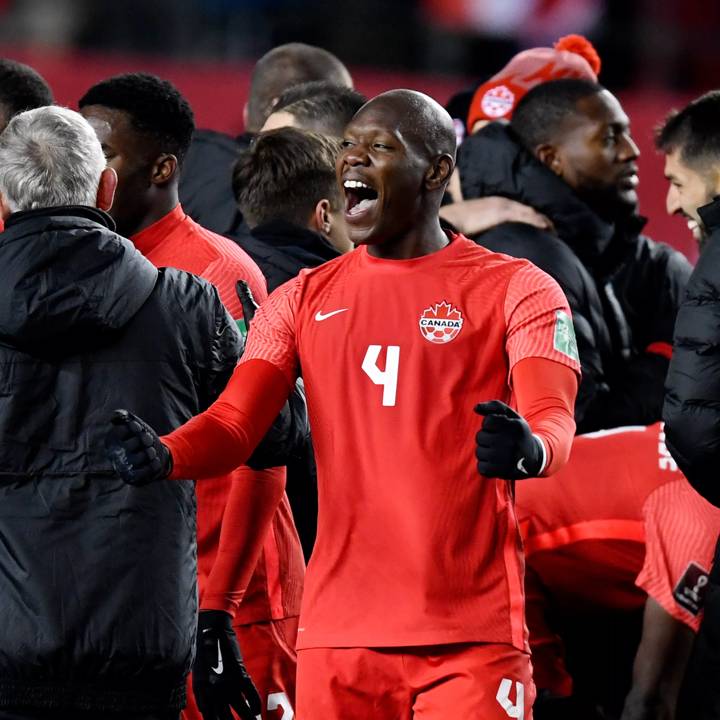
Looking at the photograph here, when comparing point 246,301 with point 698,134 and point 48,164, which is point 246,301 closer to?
point 48,164

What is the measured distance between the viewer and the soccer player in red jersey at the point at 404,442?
315 centimetres

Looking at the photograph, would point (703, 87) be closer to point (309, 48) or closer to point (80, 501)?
point (309, 48)

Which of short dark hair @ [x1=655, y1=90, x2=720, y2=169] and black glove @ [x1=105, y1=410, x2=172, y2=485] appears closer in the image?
black glove @ [x1=105, y1=410, x2=172, y2=485]

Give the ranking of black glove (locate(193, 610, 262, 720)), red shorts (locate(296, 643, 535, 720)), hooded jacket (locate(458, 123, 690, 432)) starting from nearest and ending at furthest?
red shorts (locate(296, 643, 535, 720)) → black glove (locate(193, 610, 262, 720)) → hooded jacket (locate(458, 123, 690, 432))

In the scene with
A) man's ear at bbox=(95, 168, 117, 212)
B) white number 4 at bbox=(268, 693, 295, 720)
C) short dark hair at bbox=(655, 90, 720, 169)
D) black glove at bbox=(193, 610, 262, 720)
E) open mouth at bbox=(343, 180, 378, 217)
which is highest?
open mouth at bbox=(343, 180, 378, 217)

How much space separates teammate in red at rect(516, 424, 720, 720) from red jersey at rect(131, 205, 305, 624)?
1.00m

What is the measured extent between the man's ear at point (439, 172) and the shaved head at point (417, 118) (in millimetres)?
11

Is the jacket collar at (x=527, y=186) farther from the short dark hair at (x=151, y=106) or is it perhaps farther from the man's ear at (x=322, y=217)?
the short dark hair at (x=151, y=106)

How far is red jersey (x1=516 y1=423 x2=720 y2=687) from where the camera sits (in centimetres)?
456

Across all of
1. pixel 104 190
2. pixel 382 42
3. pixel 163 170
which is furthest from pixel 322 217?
pixel 382 42

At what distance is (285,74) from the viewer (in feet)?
20.3

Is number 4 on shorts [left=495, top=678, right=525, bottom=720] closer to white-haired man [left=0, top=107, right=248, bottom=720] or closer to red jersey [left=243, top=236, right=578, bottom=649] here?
red jersey [left=243, top=236, right=578, bottom=649]

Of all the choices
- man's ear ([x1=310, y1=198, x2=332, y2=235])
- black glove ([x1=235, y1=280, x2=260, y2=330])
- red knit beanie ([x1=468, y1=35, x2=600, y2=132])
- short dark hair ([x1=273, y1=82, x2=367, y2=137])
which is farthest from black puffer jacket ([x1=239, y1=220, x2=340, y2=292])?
red knit beanie ([x1=468, y1=35, x2=600, y2=132])

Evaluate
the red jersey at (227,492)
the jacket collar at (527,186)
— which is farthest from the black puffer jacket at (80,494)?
the jacket collar at (527,186)
